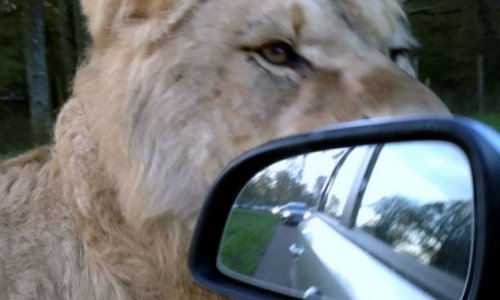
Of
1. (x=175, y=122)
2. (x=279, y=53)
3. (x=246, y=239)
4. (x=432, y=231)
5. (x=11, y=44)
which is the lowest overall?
(x=11, y=44)

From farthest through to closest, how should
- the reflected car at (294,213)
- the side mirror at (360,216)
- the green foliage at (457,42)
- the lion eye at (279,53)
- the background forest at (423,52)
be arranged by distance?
1. the green foliage at (457,42)
2. the background forest at (423,52)
3. the lion eye at (279,53)
4. the reflected car at (294,213)
5. the side mirror at (360,216)

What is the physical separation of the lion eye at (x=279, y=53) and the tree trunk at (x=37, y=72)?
11312 millimetres

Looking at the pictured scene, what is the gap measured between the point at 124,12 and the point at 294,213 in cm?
89

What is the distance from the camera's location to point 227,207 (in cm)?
254

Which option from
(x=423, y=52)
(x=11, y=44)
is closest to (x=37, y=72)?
(x=11, y=44)

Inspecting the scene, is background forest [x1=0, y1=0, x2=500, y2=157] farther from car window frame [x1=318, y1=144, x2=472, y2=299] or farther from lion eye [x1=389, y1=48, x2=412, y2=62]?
car window frame [x1=318, y1=144, x2=472, y2=299]

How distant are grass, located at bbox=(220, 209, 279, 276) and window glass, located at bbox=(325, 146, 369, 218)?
0.61 feet

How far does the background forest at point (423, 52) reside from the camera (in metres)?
19.7

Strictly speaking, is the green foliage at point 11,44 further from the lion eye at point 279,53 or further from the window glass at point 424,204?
the window glass at point 424,204

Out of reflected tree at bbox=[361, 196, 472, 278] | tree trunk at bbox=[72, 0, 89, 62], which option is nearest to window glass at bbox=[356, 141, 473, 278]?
reflected tree at bbox=[361, 196, 472, 278]

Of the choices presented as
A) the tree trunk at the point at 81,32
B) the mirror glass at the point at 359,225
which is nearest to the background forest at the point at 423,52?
→ the tree trunk at the point at 81,32

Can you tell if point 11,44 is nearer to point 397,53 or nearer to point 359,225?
point 397,53

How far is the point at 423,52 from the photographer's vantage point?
2417 centimetres

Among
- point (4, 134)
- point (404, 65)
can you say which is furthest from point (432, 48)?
point (404, 65)
